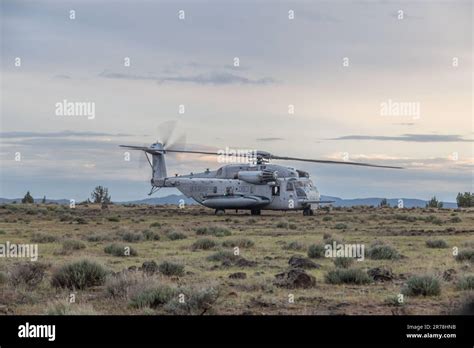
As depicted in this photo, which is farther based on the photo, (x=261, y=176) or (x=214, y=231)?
Answer: (x=261, y=176)

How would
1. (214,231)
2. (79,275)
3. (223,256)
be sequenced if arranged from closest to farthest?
(79,275), (223,256), (214,231)

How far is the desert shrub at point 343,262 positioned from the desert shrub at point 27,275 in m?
8.32

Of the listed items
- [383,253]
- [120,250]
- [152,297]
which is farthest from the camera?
[120,250]

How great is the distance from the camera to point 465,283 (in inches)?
679

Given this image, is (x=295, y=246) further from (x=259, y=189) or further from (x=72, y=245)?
(x=259, y=189)

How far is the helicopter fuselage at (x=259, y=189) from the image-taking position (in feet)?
206

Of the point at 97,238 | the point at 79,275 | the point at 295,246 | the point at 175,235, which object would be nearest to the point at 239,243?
the point at 295,246

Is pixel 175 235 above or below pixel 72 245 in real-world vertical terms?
below

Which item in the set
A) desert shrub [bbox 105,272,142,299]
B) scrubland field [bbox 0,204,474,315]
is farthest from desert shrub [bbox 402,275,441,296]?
desert shrub [bbox 105,272,142,299]

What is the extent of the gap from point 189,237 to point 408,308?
75.5ft

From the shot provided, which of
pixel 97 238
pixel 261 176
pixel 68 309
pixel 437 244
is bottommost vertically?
pixel 437 244

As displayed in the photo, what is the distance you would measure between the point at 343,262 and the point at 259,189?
4186 cm

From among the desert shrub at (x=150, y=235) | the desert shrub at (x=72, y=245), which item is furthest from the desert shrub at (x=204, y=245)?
the desert shrub at (x=150, y=235)
